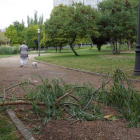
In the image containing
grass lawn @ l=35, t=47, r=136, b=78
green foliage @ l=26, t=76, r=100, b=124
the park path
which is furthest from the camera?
grass lawn @ l=35, t=47, r=136, b=78

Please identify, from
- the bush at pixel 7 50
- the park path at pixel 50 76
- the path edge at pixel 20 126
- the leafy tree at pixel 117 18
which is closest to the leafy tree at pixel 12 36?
the bush at pixel 7 50

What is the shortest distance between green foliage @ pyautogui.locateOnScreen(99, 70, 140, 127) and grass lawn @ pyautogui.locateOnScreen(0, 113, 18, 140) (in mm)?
1877

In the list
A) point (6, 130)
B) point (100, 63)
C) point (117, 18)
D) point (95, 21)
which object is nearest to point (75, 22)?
point (95, 21)

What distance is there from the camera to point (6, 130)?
9.80 feet

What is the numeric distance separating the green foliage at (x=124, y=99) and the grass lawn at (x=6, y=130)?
188cm

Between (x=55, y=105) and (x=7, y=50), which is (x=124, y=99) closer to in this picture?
(x=55, y=105)

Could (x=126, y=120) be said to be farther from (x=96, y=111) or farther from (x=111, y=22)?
(x=111, y=22)

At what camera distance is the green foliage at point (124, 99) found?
11.2ft

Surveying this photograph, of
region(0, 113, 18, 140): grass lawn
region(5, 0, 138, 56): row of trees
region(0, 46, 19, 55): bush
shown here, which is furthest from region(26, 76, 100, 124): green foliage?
region(0, 46, 19, 55): bush

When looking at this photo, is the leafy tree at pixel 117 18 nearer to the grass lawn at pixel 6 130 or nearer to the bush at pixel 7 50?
the bush at pixel 7 50

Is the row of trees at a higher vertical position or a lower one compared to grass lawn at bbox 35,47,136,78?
higher

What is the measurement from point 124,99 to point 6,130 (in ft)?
7.14

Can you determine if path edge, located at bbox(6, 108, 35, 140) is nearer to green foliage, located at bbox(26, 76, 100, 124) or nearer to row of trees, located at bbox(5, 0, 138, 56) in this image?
green foliage, located at bbox(26, 76, 100, 124)

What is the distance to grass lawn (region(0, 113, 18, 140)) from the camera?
2.77 metres
